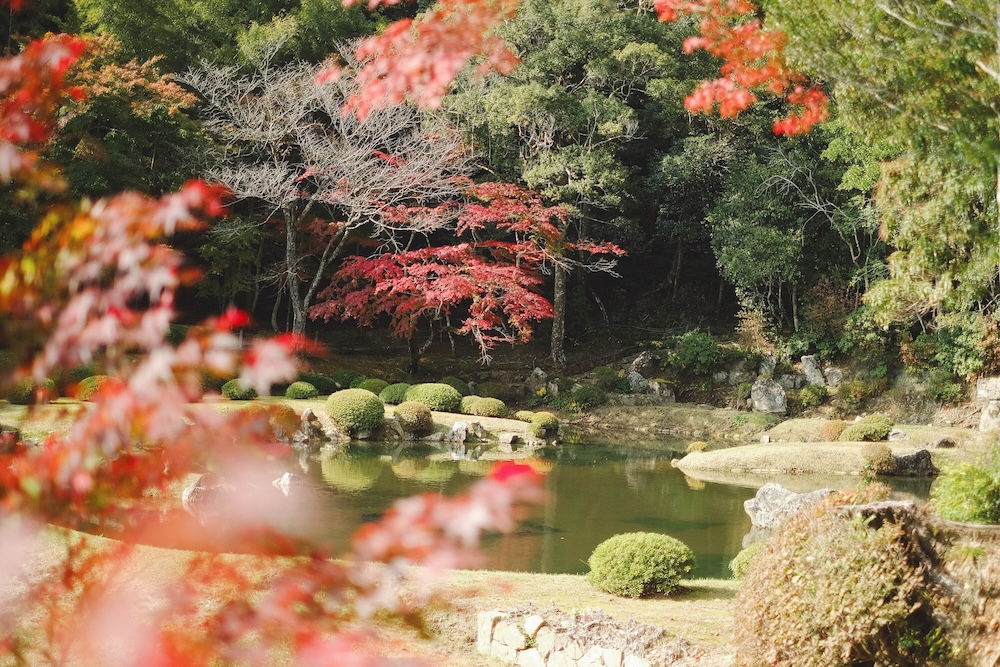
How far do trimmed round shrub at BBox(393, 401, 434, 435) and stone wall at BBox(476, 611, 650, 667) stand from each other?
32.7ft

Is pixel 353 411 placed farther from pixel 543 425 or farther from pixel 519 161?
pixel 519 161

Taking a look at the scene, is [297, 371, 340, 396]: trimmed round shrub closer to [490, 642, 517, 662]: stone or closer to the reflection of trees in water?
the reflection of trees in water

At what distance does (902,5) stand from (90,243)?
662 centimetres

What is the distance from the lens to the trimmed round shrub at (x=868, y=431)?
14.8 m

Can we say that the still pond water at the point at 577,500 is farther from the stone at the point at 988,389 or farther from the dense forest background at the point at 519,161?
the dense forest background at the point at 519,161

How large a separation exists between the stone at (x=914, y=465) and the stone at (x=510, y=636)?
10320 mm

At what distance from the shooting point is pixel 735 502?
11109mm

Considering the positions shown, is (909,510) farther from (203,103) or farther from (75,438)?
(203,103)

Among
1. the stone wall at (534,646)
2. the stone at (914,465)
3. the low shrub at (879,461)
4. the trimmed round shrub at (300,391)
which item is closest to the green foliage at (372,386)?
the trimmed round shrub at (300,391)

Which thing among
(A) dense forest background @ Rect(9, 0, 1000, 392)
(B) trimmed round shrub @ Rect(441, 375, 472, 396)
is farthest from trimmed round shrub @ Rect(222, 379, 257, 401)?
(B) trimmed round shrub @ Rect(441, 375, 472, 396)

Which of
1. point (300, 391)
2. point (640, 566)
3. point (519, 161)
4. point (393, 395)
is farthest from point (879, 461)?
point (519, 161)

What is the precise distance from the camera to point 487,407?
666 inches

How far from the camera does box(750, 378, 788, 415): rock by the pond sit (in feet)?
59.1

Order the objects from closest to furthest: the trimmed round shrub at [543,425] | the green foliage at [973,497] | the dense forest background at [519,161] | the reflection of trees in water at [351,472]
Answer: the green foliage at [973,497] < the reflection of trees in water at [351,472] < the trimmed round shrub at [543,425] < the dense forest background at [519,161]
